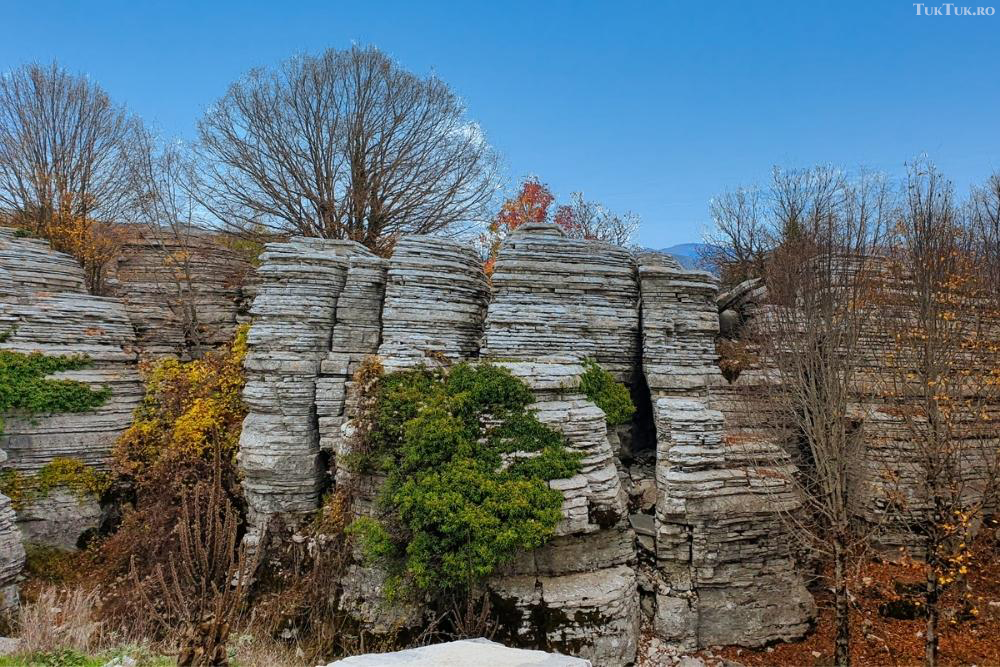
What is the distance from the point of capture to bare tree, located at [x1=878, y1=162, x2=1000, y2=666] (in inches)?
296

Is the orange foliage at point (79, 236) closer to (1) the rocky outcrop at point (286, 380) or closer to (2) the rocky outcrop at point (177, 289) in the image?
(2) the rocky outcrop at point (177, 289)

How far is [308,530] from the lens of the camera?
10.2m

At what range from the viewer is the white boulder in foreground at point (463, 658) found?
417cm

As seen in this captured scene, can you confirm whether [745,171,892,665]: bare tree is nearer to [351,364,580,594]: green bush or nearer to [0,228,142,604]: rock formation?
[351,364,580,594]: green bush

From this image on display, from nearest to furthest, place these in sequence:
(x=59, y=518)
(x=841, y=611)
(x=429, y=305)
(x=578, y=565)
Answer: (x=841, y=611), (x=578, y=565), (x=429, y=305), (x=59, y=518)

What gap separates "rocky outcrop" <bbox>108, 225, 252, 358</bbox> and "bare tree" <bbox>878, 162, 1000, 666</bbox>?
17436 millimetres

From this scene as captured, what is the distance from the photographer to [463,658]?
428 centimetres

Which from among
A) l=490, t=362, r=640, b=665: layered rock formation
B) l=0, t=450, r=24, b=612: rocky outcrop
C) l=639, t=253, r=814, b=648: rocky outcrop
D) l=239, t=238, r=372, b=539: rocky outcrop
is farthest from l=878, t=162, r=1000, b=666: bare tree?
l=0, t=450, r=24, b=612: rocky outcrop

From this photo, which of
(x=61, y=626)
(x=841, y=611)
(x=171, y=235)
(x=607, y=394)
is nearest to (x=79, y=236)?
(x=171, y=235)

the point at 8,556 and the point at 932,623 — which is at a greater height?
the point at 932,623

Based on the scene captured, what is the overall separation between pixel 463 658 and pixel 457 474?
400 centimetres

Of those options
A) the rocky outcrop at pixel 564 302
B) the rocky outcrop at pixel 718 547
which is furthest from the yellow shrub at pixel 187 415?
the rocky outcrop at pixel 718 547

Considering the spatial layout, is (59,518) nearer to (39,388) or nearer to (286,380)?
(39,388)

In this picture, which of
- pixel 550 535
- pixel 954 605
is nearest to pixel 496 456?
pixel 550 535
